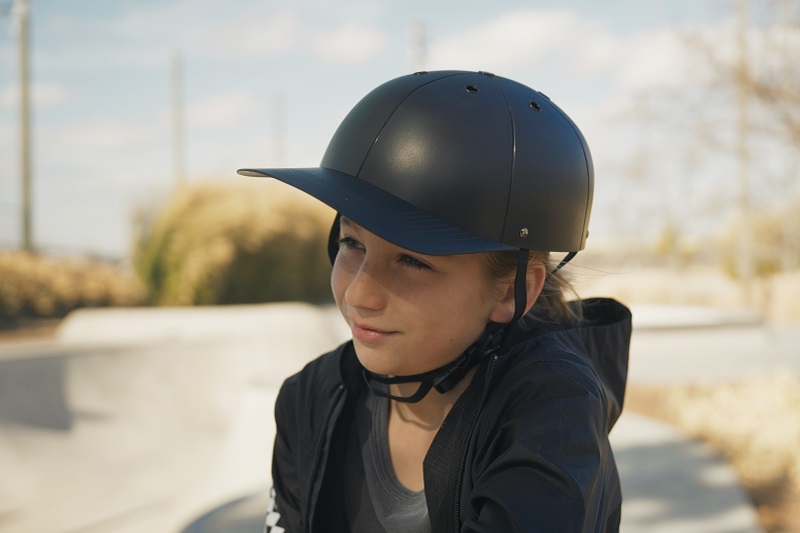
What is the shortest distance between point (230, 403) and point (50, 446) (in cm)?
244

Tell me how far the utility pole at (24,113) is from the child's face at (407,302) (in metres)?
18.5

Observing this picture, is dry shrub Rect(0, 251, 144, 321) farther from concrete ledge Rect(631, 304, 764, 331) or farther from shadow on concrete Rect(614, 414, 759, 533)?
shadow on concrete Rect(614, 414, 759, 533)

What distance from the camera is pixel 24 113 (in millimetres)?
17984

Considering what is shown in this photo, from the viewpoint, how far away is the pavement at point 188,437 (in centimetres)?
458

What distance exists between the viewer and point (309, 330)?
11180 millimetres

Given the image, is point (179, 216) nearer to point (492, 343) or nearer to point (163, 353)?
point (163, 353)

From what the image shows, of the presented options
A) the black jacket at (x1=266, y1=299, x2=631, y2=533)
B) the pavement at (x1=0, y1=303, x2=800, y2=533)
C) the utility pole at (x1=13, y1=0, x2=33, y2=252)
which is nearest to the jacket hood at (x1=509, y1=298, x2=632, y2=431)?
the black jacket at (x1=266, y1=299, x2=631, y2=533)

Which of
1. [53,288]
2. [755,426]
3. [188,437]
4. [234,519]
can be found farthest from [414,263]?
[53,288]

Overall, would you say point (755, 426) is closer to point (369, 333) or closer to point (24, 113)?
point (369, 333)

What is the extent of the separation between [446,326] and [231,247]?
1464cm

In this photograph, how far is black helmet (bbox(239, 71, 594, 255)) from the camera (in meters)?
1.75

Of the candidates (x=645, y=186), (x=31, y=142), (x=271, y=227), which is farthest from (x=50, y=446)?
(x=645, y=186)

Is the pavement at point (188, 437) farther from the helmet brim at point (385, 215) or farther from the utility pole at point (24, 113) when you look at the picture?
the utility pole at point (24, 113)

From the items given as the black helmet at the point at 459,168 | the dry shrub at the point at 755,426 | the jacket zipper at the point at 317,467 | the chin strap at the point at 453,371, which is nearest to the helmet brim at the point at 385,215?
the black helmet at the point at 459,168
